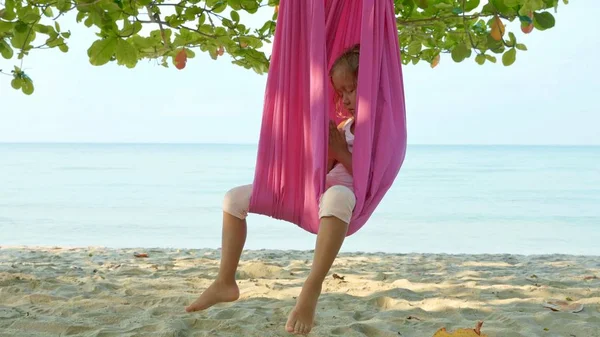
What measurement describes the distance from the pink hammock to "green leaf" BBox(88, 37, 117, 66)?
1.97 ft

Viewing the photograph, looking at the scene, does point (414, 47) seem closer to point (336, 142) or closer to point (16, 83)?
point (336, 142)

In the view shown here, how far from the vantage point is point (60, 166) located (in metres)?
19.4

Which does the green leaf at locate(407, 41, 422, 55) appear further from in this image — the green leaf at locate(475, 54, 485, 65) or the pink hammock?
the pink hammock

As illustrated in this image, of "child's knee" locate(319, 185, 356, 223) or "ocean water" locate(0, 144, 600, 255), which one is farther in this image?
"ocean water" locate(0, 144, 600, 255)

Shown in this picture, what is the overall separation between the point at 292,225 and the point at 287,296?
6581 mm

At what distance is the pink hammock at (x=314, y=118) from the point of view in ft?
6.47

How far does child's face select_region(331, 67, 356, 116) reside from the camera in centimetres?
220

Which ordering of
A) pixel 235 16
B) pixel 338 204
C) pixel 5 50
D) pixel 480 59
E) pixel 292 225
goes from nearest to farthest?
pixel 338 204
pixel 5 50
pixel 235 16
pixel 480 59
pixel 292 225

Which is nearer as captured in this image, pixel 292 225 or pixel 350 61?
pixel 350 61

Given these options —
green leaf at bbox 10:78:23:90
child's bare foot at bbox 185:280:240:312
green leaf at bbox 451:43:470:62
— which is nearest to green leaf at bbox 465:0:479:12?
green leaf at bbox 451:43:470:62

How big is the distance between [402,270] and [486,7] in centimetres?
165

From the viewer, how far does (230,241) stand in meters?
2.08

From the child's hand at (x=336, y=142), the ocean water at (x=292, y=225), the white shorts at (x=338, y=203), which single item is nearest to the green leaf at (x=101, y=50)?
the child's hand at (x=336, y=142)

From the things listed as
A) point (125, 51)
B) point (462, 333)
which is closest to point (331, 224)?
point (462, 333)
